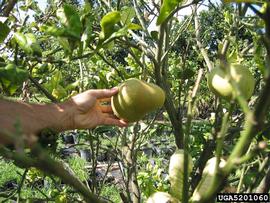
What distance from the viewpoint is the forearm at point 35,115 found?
41.4 inches

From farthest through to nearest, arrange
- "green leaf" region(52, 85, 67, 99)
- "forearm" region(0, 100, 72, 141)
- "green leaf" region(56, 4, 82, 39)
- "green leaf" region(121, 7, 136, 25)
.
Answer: "green leaf" region(52, 85, 67, 99)
"green leaf" region(121, 7, 136, 25)
"forearm" region(0, 100, 72, 141)
"green leaf" region(56, 4, 82, 39)

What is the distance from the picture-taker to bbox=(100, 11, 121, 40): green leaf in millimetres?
899

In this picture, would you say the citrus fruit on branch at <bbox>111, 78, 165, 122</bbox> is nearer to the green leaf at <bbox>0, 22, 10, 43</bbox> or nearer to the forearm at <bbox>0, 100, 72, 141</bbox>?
the forearm at <bbox>0, 100, 72, 141</bbox>

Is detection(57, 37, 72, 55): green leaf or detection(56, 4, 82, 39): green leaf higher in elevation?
detection(56, 4, 82, 39): green leaf

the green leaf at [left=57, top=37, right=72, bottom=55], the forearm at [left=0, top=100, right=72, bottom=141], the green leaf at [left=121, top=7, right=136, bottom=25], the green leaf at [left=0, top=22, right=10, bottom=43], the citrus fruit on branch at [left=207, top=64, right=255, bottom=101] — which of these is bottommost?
the forearm at [left=0, top=100, right=72, bottom=141]

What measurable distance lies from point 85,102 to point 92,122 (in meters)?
0.10

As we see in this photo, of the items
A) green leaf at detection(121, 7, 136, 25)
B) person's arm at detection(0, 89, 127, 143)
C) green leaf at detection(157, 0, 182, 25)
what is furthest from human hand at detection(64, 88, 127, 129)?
green leaf at detection(157, 0, 182, 25)

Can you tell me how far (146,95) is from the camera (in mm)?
1083

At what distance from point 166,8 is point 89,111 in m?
0.55

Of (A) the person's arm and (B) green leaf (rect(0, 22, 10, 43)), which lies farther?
(A) the person's arm

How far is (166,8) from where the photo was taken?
3.00 ft

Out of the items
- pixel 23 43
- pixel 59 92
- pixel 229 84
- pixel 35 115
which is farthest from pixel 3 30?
pixel 229 84

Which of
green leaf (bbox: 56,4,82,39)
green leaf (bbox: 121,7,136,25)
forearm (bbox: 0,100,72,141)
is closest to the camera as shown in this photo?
green leaf (bbox: 56,4,82,39)

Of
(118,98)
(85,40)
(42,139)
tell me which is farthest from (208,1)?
(42,139)
